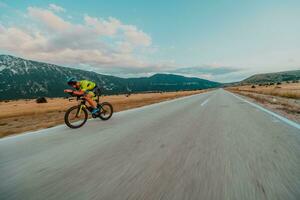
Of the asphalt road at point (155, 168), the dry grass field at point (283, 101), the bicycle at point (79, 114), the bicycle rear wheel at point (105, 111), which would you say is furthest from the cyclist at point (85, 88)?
the dry grass field at point (283, 101)

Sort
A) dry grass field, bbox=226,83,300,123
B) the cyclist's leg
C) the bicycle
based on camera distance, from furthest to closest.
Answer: dry grass field, bbox=226,83,300,123 < the cyclist's leg < the bicycle

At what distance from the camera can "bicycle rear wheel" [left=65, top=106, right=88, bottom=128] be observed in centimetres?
857

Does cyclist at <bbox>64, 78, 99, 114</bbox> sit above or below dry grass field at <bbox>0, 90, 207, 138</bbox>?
above

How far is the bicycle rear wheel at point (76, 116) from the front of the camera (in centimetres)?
857

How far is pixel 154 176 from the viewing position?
→ 3.19 m

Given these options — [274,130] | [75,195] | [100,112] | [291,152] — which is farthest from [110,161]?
[100,112]

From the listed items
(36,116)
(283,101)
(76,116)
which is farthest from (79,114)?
(283,101)

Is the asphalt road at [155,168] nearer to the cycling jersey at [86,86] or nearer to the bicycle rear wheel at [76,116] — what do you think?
the bicycle rear wheel at [76,116]

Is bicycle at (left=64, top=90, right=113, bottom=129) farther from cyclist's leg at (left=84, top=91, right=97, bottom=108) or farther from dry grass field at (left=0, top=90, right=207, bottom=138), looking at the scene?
dry grass field at (left=0, top=90, right=207, bottom=138)

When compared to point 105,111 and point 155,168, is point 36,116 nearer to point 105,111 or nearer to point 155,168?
point 105,111

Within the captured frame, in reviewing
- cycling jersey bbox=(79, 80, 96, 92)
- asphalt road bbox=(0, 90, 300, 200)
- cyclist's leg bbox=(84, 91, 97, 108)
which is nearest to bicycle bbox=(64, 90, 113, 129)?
cyclist's leg bbox=(84, 91, 97, 108)

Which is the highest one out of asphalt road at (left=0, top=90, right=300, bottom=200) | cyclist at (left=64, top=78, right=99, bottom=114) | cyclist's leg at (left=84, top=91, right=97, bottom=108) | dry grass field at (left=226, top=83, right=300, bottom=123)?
cyclist at (left=64, top=78, right=99, bottom=114)

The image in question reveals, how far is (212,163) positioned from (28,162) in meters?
3.27

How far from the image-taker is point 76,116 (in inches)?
353
